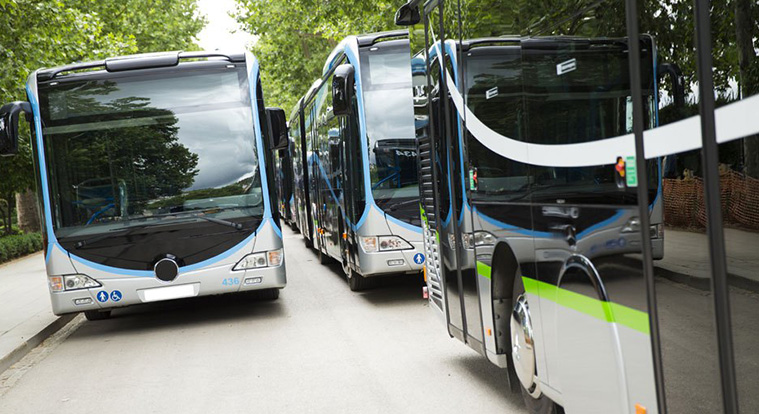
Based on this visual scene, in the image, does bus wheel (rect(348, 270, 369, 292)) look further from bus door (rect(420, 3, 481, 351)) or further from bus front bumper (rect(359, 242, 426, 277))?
bus door (rect(420, 3, 481, 351))

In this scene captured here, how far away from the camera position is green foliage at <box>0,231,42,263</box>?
24469 millimetres

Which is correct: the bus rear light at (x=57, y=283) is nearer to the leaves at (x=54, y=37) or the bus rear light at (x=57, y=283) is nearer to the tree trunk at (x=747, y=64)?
the leaves at (x=54, y=37)

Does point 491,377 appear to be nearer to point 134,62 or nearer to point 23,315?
point 134,62

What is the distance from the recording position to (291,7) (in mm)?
30422

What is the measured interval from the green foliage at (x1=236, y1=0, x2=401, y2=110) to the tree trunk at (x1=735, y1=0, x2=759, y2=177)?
19.5 m

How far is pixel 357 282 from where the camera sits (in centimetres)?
1217

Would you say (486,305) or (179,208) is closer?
(486,305)

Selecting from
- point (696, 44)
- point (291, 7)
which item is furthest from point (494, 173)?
point (291, 7)

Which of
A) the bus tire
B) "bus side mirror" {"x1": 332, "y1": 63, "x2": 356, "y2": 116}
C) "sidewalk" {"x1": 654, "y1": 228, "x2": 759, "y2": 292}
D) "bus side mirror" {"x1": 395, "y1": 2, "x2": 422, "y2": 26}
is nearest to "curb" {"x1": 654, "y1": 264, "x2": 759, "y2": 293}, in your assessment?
"sidewalk" {"x1": 654, "y1": 228, "x2": 759, "y2": 292}

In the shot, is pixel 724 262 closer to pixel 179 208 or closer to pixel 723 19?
pixel 723 19

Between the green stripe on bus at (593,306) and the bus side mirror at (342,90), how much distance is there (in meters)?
5.65

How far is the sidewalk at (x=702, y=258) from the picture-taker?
2400 millimetres

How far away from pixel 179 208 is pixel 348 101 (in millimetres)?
2397

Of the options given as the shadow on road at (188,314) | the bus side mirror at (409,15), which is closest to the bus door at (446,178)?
the bus side mirror at (409,15)
